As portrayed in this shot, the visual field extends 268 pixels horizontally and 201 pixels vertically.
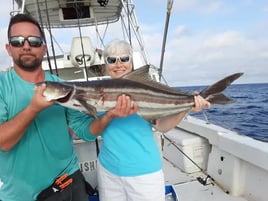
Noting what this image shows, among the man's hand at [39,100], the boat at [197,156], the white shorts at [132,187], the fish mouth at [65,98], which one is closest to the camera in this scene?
the man's hand at [39,100]

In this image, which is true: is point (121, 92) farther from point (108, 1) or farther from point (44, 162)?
point (108, 1)

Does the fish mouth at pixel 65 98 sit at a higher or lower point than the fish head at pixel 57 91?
lower

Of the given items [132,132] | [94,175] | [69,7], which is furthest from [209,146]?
[69,7]

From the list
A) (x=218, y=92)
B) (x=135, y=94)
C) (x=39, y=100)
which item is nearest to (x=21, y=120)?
(x=39, y=100)

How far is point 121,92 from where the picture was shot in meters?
1.97

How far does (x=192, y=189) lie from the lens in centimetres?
399

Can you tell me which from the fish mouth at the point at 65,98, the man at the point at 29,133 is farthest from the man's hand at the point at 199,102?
the fish mouth at the point at 65,98

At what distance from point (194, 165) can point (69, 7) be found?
455 cm

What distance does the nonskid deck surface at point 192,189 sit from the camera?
12.2 feet

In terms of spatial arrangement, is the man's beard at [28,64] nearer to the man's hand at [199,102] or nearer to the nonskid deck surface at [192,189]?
the man's hand at [199,102]

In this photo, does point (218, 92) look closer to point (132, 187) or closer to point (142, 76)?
point (142, 76)

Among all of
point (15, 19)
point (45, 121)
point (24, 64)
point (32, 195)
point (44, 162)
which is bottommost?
point (32, 195)

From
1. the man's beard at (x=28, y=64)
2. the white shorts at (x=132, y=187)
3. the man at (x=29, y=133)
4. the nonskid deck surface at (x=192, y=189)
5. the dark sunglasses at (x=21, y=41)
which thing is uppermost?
the dark sunglasses at (x=21, y=41)

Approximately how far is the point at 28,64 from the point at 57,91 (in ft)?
1.13
